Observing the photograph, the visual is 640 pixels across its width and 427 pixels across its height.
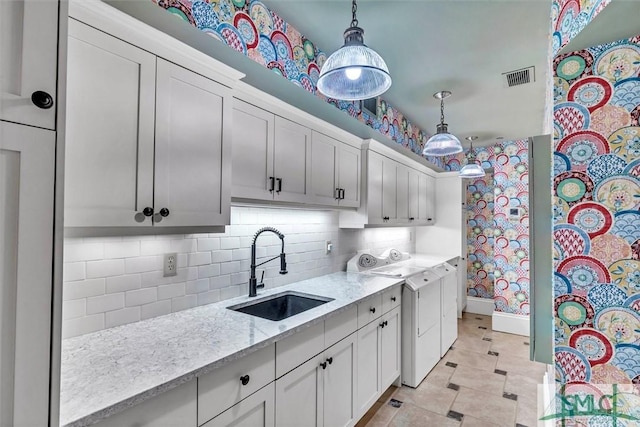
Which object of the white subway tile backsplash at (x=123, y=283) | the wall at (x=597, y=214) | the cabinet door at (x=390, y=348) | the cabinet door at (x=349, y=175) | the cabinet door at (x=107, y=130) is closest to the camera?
the cabinet door at (x=107, y=130)

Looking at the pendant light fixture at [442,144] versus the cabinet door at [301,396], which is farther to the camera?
the pendant light fixture at [442,144]

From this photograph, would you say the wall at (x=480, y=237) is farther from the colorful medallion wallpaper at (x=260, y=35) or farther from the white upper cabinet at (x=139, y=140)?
the white upper cabinet at (x=139, y=140)

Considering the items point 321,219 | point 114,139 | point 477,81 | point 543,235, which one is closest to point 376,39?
point 477,81

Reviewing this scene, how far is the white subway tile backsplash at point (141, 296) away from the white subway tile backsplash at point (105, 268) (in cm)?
12

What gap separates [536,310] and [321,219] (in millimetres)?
1705

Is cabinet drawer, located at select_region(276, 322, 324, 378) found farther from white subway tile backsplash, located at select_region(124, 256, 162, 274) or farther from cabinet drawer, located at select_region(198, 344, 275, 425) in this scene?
white subway tile backsplash, located at select_region(124, 256, 162, 274)

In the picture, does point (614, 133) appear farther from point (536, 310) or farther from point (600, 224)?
point (536, 310)

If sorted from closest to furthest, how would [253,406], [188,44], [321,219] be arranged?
[253,406], [188,44], [321,219]

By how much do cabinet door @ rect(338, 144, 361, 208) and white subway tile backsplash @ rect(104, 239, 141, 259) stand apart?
1.58 meters

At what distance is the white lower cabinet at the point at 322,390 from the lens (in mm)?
1534

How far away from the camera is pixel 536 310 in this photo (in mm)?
1609

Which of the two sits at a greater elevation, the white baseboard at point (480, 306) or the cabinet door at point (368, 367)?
the cabinet door at point (368, 367)

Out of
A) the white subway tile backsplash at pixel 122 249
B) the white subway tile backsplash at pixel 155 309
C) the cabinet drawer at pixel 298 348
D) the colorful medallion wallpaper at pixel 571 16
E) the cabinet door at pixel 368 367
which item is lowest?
the cabinet door at pixel 368 367


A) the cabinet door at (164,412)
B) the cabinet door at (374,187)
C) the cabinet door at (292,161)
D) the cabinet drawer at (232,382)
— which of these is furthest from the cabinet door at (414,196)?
the cabinet door at (164,412)
